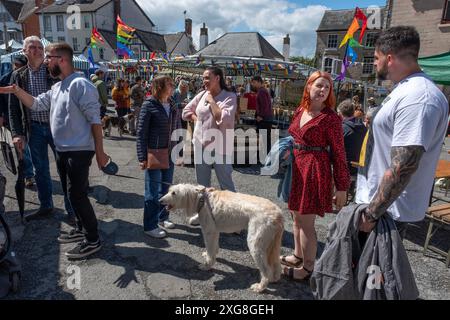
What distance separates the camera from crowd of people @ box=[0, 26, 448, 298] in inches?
66.7

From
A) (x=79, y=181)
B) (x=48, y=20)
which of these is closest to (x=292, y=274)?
(x=79, y=181)

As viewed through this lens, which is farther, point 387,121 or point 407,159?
point 387,121

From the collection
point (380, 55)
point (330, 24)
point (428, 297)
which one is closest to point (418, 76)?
point (380, 55)

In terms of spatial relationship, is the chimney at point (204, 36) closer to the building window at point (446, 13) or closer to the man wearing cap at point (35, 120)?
the building window at point (446, 13)

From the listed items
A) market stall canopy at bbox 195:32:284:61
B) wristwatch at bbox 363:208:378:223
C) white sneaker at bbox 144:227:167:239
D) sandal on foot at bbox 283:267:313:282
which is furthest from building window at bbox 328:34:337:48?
wristwatch at bbox 363:208:378:223

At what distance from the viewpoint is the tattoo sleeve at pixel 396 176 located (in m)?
1.62

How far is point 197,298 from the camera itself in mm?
2787

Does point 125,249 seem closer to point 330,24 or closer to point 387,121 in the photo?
point 387,121

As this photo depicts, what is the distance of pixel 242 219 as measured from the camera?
293 centimetres

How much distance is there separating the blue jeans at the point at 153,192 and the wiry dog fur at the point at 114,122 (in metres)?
7.26

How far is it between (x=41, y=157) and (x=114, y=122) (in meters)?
6.66

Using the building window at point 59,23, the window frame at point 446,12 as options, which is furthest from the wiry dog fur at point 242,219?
the building window at point 59,23

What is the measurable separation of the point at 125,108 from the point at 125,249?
896cm

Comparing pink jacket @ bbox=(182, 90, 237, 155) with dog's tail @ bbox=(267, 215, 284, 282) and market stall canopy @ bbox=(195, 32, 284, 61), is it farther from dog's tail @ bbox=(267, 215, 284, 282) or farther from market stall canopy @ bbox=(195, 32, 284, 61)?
market stall canopy @ bbox=(195, 32, 284, 61)
